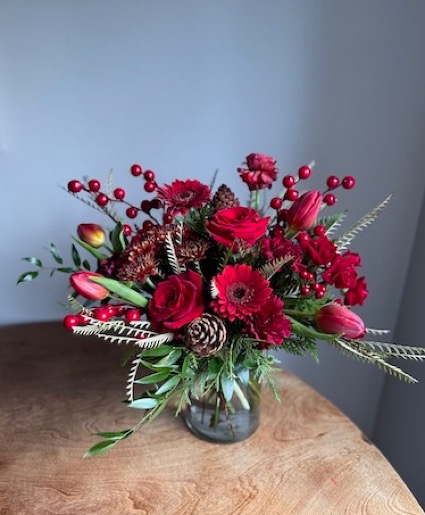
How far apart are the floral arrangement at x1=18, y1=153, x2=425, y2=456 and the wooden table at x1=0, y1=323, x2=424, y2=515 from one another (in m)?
0.16

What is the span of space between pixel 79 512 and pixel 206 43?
2.83 feet

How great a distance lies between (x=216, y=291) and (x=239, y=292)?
29 mm

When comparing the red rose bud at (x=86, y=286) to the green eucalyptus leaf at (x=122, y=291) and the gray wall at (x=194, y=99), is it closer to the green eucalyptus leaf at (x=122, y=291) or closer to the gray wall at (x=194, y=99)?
the green eucalyptus leaf at (x=122, y=291)

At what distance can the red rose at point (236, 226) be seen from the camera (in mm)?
648

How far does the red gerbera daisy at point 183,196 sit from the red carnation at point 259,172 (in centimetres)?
6

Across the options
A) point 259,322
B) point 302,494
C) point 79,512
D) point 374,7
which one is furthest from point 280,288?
point 374,7

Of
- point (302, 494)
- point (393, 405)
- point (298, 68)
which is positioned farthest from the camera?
point (393, 405)

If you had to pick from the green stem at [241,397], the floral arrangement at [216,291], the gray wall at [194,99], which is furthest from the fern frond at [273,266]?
the gray wall at [194,99]

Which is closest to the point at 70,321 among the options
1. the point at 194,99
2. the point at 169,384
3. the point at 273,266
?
the point at 169,384

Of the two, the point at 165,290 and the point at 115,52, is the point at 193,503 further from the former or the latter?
the point at 115,52

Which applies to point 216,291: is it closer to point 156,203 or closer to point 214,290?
point 214,290

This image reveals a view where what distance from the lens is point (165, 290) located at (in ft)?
2.19

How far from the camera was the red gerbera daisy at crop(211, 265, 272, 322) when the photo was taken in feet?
2.12

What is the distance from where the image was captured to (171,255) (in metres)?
0.69
